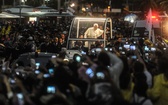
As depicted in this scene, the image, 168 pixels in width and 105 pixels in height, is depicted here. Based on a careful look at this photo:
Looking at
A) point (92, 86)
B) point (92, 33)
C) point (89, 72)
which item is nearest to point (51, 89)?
Answer: point (92, 86)

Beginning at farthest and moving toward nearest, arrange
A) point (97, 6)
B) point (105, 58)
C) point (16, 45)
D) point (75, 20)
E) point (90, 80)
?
1. point (97, 6)
2. point (16, 45)
3. point (75, 20)
4. point (105, 58)
5. point (90, 80)

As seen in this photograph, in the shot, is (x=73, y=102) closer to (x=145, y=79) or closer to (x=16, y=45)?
(x=145, y=79)

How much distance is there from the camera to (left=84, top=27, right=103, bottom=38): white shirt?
55.1 feet

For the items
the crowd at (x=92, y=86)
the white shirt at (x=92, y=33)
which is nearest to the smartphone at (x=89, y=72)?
the crowd at (x=92, y=86)

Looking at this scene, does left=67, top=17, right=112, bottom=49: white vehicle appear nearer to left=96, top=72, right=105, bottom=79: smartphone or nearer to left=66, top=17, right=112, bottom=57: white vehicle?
left=66, top=17, right=112, bottom=57: white vehicle

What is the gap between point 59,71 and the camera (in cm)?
639

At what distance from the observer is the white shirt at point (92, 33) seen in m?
16.8

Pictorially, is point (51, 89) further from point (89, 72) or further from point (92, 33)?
point (92, 33)

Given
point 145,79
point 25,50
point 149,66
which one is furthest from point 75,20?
point 145,79

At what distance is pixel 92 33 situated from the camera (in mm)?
16969

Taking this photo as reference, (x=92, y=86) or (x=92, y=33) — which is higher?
(x=92, y=33)

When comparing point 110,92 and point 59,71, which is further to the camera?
point 59,71

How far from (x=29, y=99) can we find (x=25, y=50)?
1320cm

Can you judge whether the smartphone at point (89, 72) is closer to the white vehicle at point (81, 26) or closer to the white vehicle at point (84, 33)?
the white vehicle at point (84, 33)
